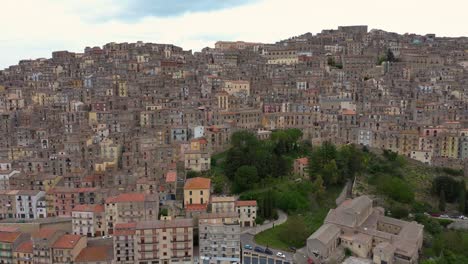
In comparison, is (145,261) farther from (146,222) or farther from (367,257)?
(367,257)

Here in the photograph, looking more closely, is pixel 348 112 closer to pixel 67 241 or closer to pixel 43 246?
pixel 67 241

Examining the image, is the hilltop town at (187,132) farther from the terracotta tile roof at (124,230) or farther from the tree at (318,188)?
the tree at (318,188)

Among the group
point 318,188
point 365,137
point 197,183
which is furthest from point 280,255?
point 365,137

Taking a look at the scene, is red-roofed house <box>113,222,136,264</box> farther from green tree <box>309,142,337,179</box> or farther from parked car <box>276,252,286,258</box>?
green tree <box>309,142,337,179</box>

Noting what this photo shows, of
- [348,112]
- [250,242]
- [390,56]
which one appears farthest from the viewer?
[390,56]

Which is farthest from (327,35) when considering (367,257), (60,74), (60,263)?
(60,263)

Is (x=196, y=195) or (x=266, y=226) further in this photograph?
(x=196, y=195)
